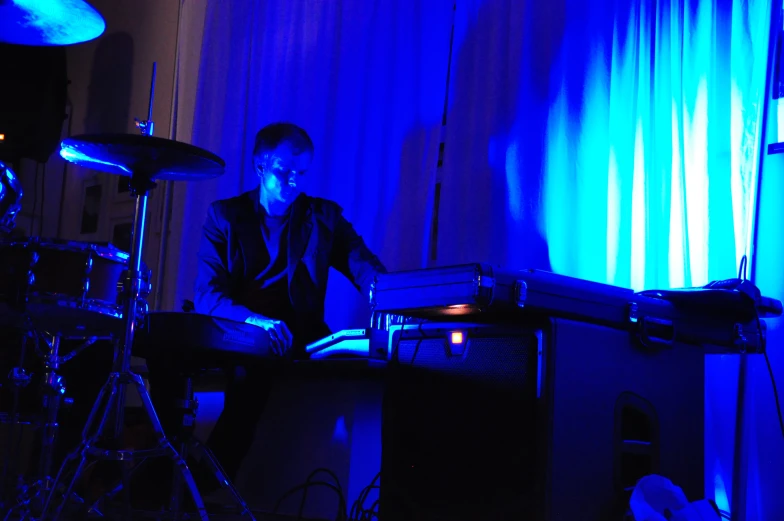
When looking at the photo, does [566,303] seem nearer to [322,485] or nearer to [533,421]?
[533,421]

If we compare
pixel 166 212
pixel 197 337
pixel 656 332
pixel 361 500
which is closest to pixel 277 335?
pixel 197 337

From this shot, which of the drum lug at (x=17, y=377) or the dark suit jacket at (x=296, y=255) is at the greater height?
the dark suit jacket at (x=296, y=255)

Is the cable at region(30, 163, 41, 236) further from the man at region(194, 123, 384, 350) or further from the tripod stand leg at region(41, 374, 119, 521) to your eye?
the tripod stand leg at region(41, 374, 119, 521)

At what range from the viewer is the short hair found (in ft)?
9.53

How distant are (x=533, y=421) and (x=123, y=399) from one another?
98 centimetres

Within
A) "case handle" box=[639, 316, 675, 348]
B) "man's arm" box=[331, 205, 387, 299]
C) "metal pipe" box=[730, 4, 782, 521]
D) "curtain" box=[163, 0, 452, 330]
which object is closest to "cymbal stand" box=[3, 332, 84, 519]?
"man's arm" box=[331, 205, 387, 299]

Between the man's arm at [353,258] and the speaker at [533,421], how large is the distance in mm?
709

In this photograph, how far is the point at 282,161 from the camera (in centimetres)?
287

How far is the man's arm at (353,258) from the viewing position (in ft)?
9.46

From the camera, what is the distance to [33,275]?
2180 mm

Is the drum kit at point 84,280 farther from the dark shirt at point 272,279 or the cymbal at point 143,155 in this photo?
the dark shirt at point 272,279

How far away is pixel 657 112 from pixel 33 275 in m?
1.90

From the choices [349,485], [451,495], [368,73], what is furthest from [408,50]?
[451,495]

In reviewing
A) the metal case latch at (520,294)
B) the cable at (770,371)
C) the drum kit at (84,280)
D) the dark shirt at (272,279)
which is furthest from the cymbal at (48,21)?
the cable at (770,371)
